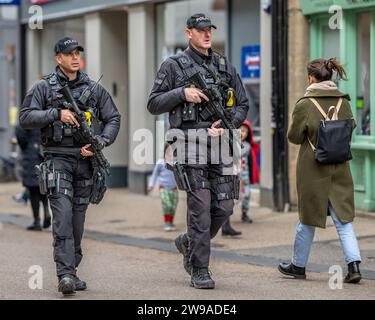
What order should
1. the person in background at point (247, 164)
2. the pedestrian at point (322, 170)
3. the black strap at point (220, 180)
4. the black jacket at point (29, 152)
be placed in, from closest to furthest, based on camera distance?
1. the black strap at point (220, 180)
2. the pedestrian at point (322, 170)
3. the person in background at point (247, 164)
4. the black jacket at point (29, 152)

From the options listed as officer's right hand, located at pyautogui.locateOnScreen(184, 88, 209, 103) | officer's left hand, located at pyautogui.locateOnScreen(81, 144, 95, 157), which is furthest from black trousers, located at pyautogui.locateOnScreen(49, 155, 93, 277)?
officer's right hand, located at pyautogui.locateOnScreen(184, 88, 209, 103)

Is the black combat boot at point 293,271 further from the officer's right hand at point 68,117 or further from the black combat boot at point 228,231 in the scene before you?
the black combat boot at point 228,231

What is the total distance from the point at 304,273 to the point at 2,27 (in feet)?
46.0

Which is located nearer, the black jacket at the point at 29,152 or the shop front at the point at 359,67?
the shop front at the point at 359,67

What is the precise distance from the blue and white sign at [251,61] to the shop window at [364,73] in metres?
2.09

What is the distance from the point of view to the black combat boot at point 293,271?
8195mm

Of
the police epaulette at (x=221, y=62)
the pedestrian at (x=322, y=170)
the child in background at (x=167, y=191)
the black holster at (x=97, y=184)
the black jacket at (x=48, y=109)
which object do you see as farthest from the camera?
the child in background at (x=167, y=191)

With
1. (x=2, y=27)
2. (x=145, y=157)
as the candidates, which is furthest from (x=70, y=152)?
(x=2, y=27)

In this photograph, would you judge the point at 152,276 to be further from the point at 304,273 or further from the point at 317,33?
the point at 317,33

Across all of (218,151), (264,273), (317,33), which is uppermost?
(317,33)

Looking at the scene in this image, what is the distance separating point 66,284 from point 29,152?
5.84 metres

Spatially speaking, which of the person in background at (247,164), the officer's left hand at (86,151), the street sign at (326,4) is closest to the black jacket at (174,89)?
the officer's left hand at (86,151)

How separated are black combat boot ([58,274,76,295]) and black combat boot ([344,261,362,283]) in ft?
7.36

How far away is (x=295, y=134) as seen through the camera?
8.02m
